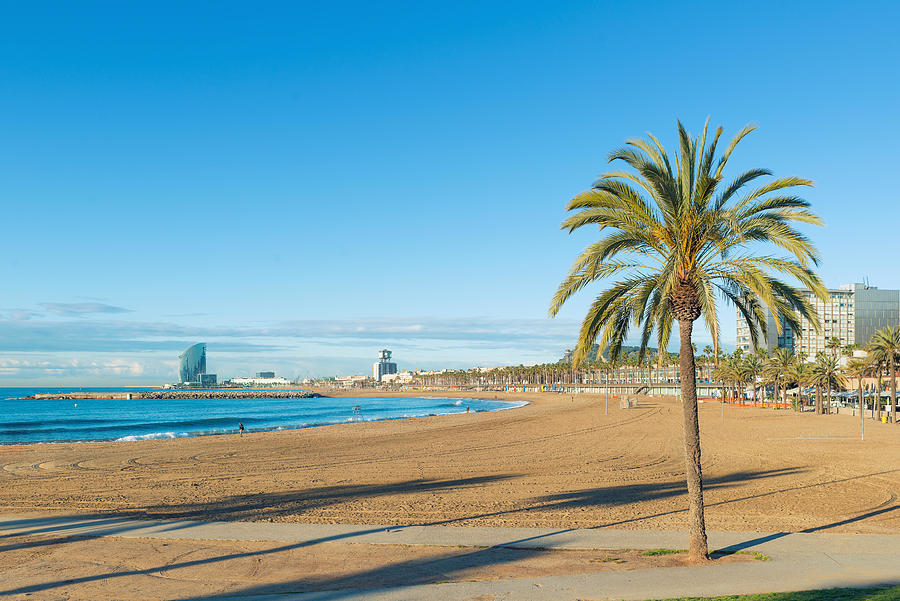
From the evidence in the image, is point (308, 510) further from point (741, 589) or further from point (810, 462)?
point (810, 462)

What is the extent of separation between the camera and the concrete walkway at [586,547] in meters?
9.23

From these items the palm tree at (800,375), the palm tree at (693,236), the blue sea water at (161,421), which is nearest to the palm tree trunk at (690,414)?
the palm tree at (693,236)

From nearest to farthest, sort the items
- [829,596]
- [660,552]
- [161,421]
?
[829,596]
[660,552]
[161,421]

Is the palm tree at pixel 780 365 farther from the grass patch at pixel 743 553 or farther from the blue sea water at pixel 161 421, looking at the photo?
the grass patch at pixel 743 553

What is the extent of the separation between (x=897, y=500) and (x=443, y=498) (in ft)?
39.2

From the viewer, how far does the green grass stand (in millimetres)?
8516

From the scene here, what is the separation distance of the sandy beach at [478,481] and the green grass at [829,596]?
16.4ft

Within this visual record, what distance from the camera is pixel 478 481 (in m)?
21.9

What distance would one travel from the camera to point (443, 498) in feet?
60.3

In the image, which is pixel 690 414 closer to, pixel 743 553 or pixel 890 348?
pixel 743 553

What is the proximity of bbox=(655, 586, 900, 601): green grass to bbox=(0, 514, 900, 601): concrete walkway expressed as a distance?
0.32 meters

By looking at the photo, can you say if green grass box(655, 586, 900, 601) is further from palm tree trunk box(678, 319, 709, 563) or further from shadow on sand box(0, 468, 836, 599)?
shadow on sand box(0, 468, 836, 599)

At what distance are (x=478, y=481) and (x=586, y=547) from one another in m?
10.1

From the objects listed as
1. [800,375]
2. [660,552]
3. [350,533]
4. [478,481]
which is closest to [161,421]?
[478,481]
